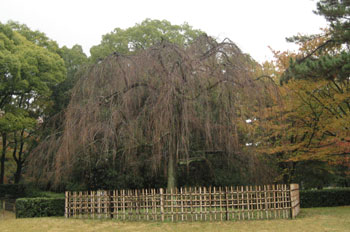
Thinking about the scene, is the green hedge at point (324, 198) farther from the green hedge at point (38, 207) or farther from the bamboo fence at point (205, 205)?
the green hedge at point (38, 207)

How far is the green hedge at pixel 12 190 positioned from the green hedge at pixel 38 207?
1203cm

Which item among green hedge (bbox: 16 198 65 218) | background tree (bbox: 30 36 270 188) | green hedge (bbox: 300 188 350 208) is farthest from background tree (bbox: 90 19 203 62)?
green hedge (bbox: 300 188 350 208)

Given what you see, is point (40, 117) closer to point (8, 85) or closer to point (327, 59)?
point (8, 85)

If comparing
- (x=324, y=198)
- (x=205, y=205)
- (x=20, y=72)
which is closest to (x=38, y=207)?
(x=205, y=205)

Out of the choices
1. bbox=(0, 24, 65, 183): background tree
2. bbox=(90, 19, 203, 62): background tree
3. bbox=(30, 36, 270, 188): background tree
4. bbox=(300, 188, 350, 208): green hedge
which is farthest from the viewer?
bbox=(90, 19, 203, 62): background tree

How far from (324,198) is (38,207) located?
47.0 ft

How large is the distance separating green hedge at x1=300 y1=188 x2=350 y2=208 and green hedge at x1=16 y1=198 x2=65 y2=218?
1218 centimetres

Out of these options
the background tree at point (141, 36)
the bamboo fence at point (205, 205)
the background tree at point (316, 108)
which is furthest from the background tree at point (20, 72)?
the background tree at point (316, 108)

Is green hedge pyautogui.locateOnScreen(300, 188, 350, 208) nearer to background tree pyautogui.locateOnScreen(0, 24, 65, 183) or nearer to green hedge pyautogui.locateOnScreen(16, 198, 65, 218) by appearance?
green hedge pyautogui.locateOnScreen(16, 198, 65, 218)

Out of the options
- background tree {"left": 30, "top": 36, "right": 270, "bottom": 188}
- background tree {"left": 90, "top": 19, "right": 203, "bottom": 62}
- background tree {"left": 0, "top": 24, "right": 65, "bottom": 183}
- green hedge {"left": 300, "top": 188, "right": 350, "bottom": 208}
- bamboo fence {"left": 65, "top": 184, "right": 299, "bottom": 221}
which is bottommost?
green hedge {"left": 300, "top": 188, "right": 350, "bottom": 208}

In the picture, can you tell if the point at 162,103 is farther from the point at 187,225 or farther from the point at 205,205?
the point at 187,225

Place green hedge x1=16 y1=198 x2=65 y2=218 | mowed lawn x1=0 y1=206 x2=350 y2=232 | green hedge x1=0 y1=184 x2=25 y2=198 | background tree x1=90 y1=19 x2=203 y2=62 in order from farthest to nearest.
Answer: green hedge x1=0 y1=184 x2=25 y2=198, background tree x1=90 y1=19 x2=203 y2=62, green hedge x1=16 y1=198 x2=65 y2=218, mowed lawn x1=0 y1=206 x2=350 y2=232

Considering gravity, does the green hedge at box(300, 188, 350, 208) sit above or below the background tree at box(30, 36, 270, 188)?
below

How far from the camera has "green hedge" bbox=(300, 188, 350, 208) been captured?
17.4 m
